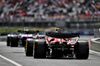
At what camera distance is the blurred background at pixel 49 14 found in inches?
3167

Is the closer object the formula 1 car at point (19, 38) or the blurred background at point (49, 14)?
the formula 1 car at point (19, 38)

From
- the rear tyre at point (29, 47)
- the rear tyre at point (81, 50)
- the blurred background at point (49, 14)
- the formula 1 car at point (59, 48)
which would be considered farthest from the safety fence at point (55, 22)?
the rear tyre at point (81, 50)

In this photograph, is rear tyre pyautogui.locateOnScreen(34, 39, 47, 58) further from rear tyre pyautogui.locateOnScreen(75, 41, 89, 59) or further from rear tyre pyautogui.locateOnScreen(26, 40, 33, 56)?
rear tyre pyautogui.locateOnScreen(26, 40, 33, 56)

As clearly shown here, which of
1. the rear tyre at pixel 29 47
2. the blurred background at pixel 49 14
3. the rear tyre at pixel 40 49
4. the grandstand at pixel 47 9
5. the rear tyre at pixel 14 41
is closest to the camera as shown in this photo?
the rear tyre at pixel 40 49

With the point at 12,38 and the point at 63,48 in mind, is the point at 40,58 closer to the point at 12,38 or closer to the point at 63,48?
the point at 63,48

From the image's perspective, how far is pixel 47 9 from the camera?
93312mm

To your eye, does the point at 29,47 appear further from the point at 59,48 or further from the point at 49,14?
the point at 49,14

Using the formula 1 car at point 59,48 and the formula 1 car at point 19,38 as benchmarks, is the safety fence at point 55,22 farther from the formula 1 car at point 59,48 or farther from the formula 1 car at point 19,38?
the formula 1 car at point 59,48

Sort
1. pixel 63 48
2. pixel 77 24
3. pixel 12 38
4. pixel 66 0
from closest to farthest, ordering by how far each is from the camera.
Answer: pixel 63 48 < pixel 12 38 < pixel 77 24 < pixel 66 0

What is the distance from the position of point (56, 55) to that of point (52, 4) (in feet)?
271

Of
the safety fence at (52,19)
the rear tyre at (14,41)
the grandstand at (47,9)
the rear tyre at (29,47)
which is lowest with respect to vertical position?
the rear tyre at (14,41)

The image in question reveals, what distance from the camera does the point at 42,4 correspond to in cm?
9481

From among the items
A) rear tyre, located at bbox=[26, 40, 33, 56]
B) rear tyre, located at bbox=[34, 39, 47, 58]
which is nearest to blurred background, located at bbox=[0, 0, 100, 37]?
rear tyre, located at bbox=[26, 40, 33, 56]

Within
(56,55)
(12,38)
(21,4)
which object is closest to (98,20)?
(21,4)
